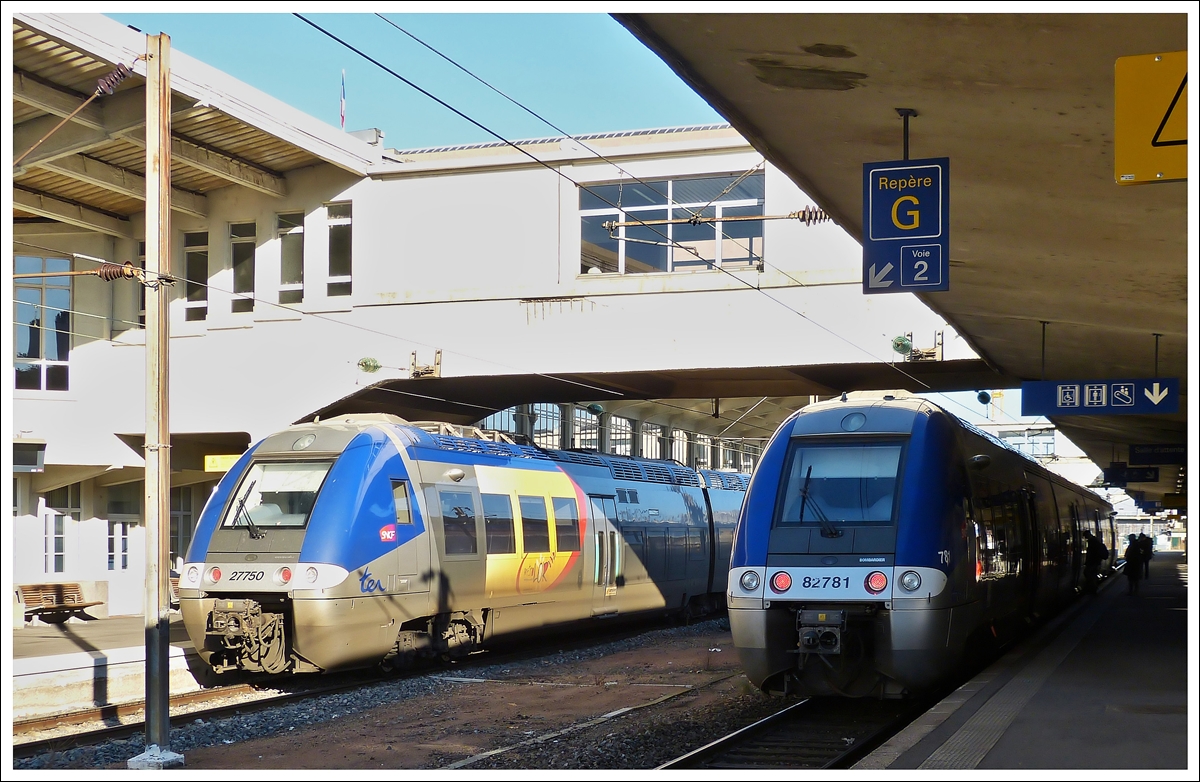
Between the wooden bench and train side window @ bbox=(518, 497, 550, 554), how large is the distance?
8.37m

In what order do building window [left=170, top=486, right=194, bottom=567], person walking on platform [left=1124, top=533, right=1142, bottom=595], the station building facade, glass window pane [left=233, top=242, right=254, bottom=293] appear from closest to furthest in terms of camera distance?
the station building facade < glass window pane [left=233, top=242, right=254, bottom=293] < person walking on platform [left=1124, top=533, right=1142, bottom=595] < building window [left=170, top=486, right=194, bottom=567]

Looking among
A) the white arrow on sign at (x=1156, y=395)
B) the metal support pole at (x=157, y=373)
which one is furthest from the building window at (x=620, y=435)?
the metal support pole at (x=157, y=373)

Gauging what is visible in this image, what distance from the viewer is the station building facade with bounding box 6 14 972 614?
Result: 22.3m

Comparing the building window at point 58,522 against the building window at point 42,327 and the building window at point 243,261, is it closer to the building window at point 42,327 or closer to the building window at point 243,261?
the building window at point 42,327

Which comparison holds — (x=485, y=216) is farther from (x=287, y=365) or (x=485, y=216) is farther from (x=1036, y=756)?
(x=1036, y=756)

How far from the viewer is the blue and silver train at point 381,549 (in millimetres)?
13008

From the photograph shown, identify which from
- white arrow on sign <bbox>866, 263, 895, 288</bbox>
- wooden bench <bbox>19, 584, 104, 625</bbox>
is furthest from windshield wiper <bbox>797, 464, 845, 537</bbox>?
wooden bench <bbox>19, 584, 104, 625</bbox>

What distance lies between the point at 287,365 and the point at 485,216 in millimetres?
5088

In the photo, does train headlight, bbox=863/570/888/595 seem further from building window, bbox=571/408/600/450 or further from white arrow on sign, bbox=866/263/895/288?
building window, bbox=571/408/600/450

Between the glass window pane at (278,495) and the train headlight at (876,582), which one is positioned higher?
the glass window pane at (278,495)

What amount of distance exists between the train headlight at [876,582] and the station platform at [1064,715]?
104cm

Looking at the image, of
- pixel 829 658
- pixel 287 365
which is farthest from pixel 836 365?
pixel 829 658

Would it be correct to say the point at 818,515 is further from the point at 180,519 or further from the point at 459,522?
→ the point at 180,519

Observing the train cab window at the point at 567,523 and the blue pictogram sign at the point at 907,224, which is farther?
the train cab window at the point at 567,523
